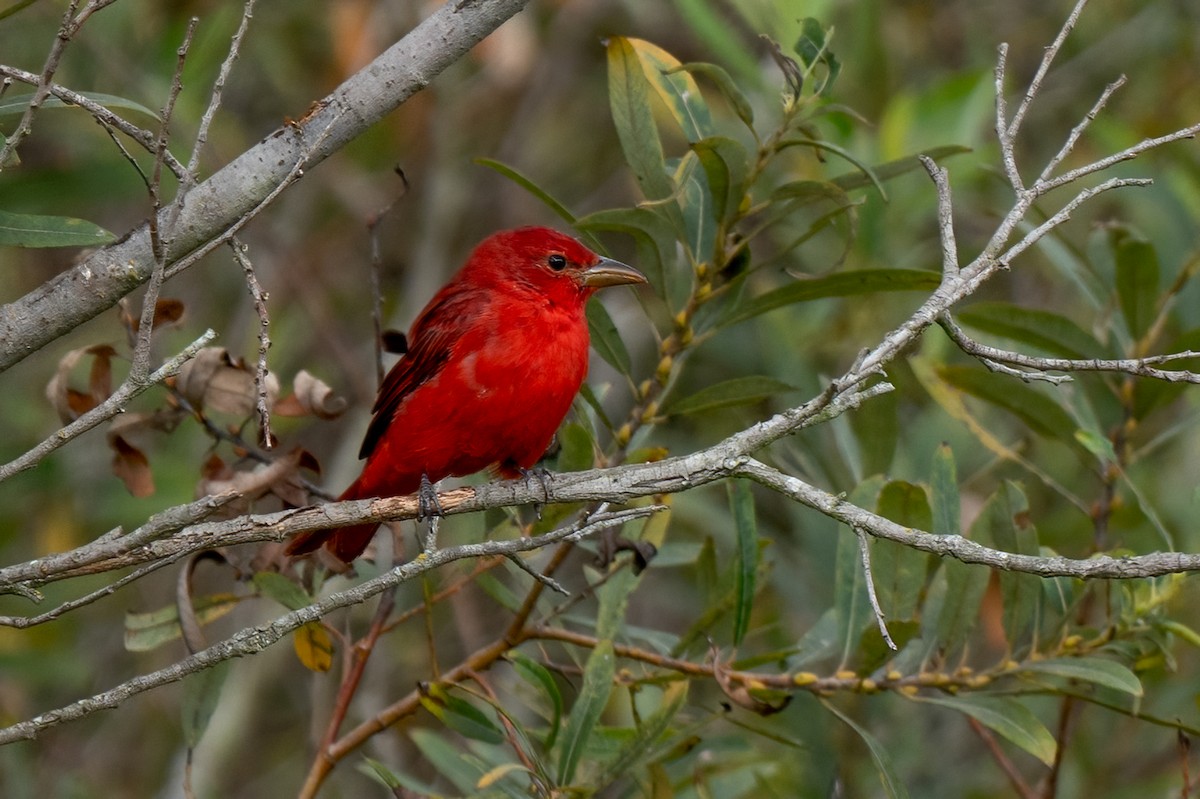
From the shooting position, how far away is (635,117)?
335 centimetres

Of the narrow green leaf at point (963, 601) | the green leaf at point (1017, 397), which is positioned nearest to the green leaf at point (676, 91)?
the green leaf at point (1017, 397)

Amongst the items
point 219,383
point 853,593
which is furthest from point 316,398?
point 853,593

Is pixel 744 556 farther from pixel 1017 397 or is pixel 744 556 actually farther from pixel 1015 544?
pixel 1017 397

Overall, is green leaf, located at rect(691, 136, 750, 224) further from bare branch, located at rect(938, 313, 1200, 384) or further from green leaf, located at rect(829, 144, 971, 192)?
bare branch, located at rect(938, 313, 1200, 384)


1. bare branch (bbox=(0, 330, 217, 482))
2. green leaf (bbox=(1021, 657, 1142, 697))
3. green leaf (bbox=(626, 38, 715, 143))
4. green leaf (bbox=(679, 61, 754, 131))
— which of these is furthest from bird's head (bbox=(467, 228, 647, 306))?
bare branch (bbox=(0, 330, 217, 482))

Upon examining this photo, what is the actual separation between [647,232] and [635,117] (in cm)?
27

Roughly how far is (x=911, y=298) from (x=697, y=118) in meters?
2.25

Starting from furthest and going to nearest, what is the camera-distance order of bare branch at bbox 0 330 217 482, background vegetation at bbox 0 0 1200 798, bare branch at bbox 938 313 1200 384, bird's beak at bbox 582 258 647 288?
bird's beak at bbox 582 258 647 288 → background vegetation at bbox 0 0 1200 798 → bare branch at bbox 938 313 1200 384 → bare branch at bbox 0 330 217 482

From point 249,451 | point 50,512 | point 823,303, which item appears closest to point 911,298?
point 823,303

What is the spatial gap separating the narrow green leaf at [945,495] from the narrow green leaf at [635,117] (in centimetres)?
92

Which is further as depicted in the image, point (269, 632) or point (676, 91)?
point (676, 91)

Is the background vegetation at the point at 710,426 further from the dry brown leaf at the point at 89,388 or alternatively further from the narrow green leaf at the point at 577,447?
the dry brown leaf at the point at 89,388

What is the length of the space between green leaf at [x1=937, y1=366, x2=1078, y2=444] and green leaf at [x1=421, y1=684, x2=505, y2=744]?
4.93 feet

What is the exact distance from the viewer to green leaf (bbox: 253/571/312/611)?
10.5ft
